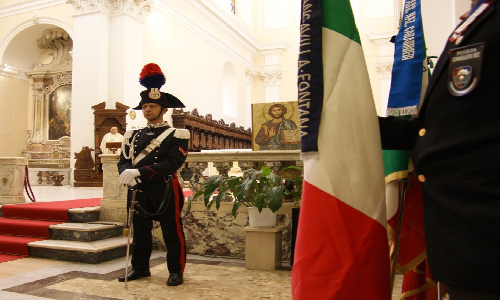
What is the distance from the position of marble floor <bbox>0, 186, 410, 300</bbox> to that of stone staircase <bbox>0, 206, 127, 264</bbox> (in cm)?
11


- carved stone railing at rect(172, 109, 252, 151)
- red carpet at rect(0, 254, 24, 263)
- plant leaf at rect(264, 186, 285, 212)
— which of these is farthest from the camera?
carved stone railing at rect(172, 109, 252, 151)

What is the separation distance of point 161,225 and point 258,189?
3.31 feet

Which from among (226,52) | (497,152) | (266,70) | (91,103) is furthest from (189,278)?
(266,70)

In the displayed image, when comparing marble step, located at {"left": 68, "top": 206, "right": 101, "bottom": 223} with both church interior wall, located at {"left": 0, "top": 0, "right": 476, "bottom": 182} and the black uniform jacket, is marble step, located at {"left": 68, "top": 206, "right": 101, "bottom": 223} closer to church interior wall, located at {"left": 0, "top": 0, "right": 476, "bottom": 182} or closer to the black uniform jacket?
the black uniform jacket

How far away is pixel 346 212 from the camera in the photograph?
142 cm

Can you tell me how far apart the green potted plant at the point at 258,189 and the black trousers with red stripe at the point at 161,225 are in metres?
0.61

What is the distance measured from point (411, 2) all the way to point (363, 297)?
1.23 meters

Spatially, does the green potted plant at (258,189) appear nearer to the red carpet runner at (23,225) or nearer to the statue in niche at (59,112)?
the red carpet runner at (23,225)

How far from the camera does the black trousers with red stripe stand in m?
3.78

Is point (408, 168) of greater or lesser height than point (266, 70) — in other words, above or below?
below

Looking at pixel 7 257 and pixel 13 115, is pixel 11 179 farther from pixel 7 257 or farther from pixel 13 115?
pixel 13 115

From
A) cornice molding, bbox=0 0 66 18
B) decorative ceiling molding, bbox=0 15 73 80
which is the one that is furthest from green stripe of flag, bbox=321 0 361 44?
cornice molding, bbox=0 0 66 18

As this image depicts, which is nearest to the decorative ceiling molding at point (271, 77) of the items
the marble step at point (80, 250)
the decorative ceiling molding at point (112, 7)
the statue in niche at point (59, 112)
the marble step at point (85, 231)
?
the statue in niche at point (59, 112)

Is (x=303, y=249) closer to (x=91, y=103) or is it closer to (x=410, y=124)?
(x=410, y=124)
